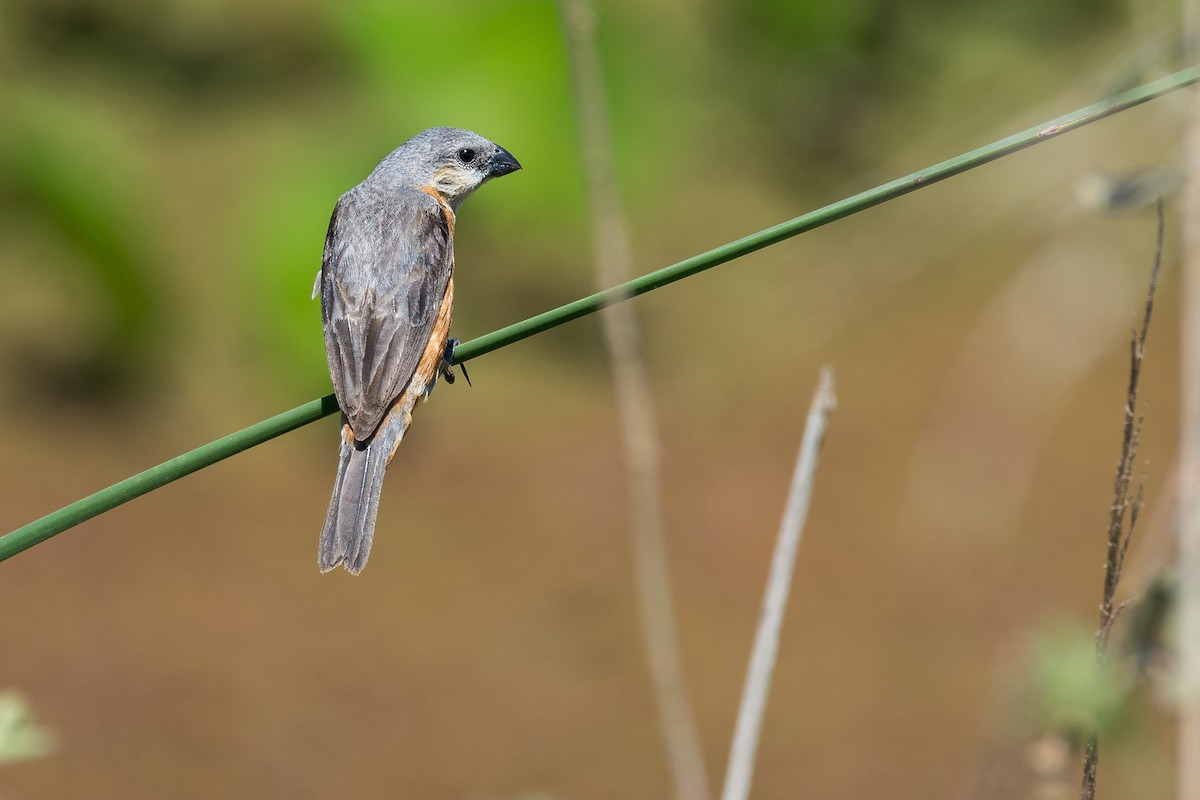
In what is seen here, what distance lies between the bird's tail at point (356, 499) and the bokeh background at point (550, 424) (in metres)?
2.17

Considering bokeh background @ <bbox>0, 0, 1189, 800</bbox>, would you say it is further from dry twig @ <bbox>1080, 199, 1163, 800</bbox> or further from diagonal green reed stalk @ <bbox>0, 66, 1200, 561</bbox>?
dry twig @ <bbox>1080, 199, 1163, 800</bbox>

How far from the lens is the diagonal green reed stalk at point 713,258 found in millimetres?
2000

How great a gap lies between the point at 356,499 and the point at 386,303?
55 centimetres

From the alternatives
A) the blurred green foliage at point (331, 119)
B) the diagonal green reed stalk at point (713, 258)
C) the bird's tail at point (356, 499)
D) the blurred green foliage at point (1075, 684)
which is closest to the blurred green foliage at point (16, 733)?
the diagonal green reed stalk at point (713, 258)

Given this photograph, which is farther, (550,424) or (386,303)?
(550,424)

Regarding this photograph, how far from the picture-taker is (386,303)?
10.9ft

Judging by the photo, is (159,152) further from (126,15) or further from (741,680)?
(741,680)

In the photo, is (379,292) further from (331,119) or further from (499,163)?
(331,119)

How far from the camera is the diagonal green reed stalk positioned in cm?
200

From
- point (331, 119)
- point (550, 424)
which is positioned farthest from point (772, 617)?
point (331, 119)

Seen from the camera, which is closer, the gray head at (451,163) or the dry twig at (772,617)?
the dry twig at (772,617)

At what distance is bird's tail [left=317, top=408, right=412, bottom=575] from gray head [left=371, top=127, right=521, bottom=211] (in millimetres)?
820

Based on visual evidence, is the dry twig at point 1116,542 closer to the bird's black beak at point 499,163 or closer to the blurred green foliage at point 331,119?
the bird's black beak at point 499,163

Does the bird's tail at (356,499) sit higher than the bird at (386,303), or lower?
lower
